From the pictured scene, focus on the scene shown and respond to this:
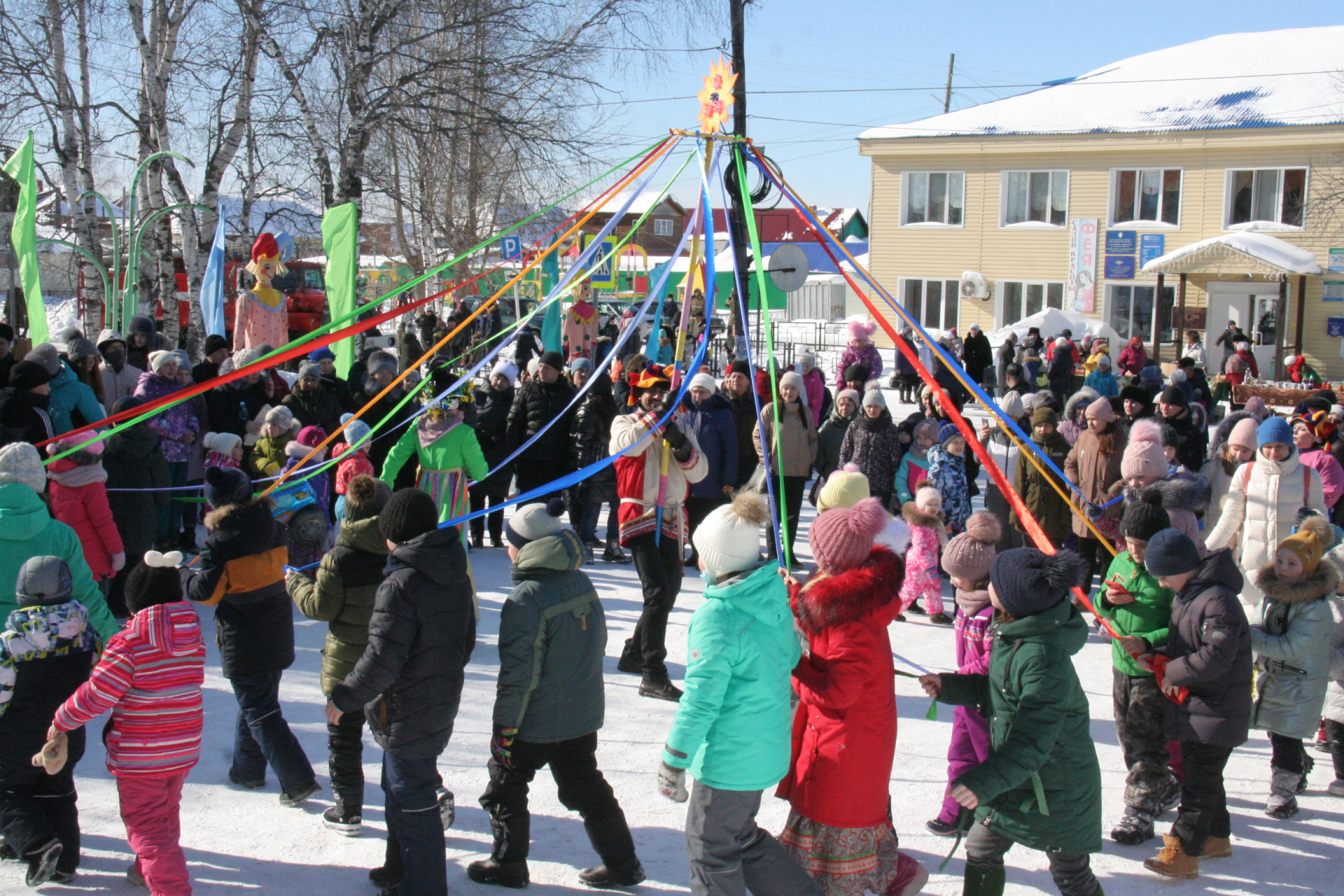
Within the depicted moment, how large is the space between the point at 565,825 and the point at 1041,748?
1.88 meters

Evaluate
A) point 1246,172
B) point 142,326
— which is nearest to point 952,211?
point 1246,172

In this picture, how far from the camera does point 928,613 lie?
7.18 m

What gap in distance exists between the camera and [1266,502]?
615 cm

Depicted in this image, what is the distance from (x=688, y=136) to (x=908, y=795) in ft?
10.6

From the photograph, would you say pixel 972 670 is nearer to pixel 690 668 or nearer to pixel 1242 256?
pixel 690 668

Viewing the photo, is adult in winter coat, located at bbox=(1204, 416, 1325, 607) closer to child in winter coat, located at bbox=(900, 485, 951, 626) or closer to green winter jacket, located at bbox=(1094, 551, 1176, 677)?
child in winter coat, located at bbox=(900, 485, 951, 626)

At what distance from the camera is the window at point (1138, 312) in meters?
24.5

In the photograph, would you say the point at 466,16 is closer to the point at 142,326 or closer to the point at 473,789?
the point at 142,326

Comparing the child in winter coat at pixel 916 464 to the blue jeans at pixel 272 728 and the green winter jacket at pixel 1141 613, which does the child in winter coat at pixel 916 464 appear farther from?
the blue jeans at pixel 272 728

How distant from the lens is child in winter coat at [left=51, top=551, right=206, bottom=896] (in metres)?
3.45

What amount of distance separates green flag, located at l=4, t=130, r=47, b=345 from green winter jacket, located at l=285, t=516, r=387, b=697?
201 inches

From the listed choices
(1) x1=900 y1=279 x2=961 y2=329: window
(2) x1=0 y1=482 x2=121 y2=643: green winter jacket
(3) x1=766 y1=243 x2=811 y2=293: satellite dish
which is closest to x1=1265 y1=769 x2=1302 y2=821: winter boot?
(2) x1=0 y1=482 x2=121 y2=643: green winter jacket

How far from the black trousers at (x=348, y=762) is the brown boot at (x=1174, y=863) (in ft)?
9.73

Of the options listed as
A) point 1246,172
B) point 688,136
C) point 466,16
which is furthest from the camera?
point 1246,172
